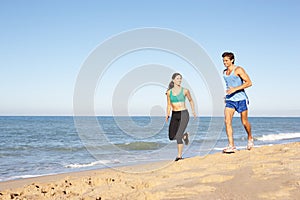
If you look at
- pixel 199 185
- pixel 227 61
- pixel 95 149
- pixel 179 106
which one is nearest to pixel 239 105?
pixel 227 61

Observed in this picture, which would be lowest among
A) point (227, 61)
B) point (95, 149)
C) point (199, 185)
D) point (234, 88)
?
point (95, 149)

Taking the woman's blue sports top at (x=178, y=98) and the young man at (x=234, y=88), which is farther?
the woman's blue sports top at (x=178, y=98)

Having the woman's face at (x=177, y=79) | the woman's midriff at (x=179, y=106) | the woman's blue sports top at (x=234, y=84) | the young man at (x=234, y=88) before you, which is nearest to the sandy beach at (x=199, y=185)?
the young man at (x=234, y=88)

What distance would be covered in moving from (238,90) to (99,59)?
2835 millimetres

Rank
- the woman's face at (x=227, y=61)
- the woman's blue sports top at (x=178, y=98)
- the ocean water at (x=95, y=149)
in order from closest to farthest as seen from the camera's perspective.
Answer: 1. the woman's face at (x=227, y=61)
2. the woman's blue sports top at (x=178, y=98)
3. the ocean water at (x=95, y=149)

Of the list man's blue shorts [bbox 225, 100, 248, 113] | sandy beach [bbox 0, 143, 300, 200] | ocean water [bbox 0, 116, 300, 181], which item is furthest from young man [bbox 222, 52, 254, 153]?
sandy beach [bbox 0, 143, 300, 200]

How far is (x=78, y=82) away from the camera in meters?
6.51

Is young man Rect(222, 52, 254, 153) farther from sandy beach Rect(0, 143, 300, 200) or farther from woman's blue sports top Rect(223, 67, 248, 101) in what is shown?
sandy beach Rect(0, 143, 300, 200)

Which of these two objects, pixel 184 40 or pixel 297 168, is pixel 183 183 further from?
pixel 184 40

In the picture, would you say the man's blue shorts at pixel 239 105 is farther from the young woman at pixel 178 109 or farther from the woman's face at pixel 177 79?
the woman's face at pixel 177 79

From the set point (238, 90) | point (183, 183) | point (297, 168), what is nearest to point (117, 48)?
point (238, 90)

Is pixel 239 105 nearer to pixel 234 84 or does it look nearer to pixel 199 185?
pixel 234 84

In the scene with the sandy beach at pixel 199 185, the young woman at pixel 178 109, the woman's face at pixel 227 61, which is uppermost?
the woman's face at pixel 227 61

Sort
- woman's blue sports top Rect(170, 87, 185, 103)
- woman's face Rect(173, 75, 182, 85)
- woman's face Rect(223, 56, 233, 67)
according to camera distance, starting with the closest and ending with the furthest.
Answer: woman's face Rect(223, 56, 233, 67)
woman's face Rect(173, 75, 182, 85)
woman's blue sports top Rect(170, 87, 185, 103)
